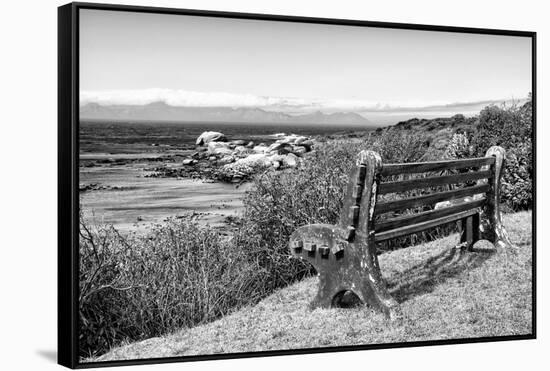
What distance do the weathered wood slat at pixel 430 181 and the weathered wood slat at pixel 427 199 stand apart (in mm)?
102

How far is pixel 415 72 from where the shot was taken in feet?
27.8

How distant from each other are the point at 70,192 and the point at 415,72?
356cm

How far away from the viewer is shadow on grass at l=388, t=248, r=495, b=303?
8141 mm

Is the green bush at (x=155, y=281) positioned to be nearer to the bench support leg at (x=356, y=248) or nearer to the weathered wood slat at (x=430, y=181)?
the bench support leg at (x=356, y=248)

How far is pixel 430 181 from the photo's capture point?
26.5 ft

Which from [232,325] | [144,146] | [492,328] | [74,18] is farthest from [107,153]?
[492,328]

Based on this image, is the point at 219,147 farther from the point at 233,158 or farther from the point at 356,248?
the point at 356,248

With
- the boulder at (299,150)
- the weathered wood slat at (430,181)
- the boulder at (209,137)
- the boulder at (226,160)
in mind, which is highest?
the boulder at (209,137)

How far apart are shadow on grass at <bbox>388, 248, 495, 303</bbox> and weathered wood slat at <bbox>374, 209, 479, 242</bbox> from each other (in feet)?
1.34

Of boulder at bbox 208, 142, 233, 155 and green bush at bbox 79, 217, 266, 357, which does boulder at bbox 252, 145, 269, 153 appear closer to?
boulder at bbox 208, 142, 233, 155

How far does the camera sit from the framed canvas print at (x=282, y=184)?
278 inches

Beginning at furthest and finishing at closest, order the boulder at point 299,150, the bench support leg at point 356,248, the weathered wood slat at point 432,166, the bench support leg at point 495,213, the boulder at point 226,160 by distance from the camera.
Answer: the bench support leg at point 495,213 → the boulder at point 299,150 → the boulder at point 226,160 → the weathered wood slat at point 432,166 → the bench support leg at point 356,248

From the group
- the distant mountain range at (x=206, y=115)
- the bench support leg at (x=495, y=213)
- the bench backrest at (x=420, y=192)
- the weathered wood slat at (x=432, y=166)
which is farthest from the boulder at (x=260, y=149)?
the bench support leg at (x=495, y=213)

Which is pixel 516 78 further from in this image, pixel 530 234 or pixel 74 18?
pixel 74 18
